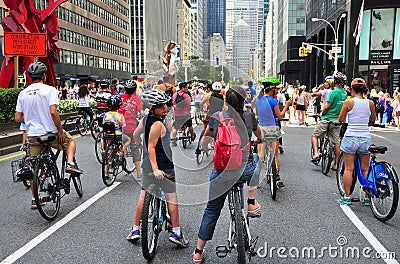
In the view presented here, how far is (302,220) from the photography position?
20.3 feet

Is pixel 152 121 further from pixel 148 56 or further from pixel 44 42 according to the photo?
pixel 148 56

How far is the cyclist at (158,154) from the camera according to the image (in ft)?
15.3

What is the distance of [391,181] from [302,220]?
131 centimetres

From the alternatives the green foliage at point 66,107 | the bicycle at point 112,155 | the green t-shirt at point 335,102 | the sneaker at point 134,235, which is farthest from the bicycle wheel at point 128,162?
the green foliage at point 66,107

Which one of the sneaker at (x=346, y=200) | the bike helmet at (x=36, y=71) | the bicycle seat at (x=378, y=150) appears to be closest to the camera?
the bike helmet at (x=36, y=71)

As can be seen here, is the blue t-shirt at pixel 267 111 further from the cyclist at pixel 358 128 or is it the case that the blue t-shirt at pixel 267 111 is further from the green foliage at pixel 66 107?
the green foliage at pixel 66 107

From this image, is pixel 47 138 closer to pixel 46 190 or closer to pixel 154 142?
pixel 46 190

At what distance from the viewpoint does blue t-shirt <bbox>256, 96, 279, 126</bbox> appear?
24.7ft

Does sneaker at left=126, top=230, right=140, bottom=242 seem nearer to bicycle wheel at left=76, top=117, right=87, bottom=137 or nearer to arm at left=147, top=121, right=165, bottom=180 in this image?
arm at left=147, top=121, right=165, bottom=180

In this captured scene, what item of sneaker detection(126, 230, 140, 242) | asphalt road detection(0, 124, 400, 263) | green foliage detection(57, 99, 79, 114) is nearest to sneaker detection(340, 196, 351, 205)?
asphalt road detection(0, 124, 400, 263)

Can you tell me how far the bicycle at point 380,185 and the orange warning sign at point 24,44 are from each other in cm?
1257

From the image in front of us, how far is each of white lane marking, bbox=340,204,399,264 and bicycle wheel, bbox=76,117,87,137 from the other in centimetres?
1145

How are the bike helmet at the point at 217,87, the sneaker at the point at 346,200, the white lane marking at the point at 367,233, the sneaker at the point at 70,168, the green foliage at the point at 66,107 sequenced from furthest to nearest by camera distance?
the green foliage at the point at 66,107 < the bike helmet at the point at 217,87 < the sneaker at the point at 346,200 < the sneaker at the point at 70,168 < the white lane marking at the point at 367,233

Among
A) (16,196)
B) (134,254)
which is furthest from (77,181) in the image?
(134,254)
